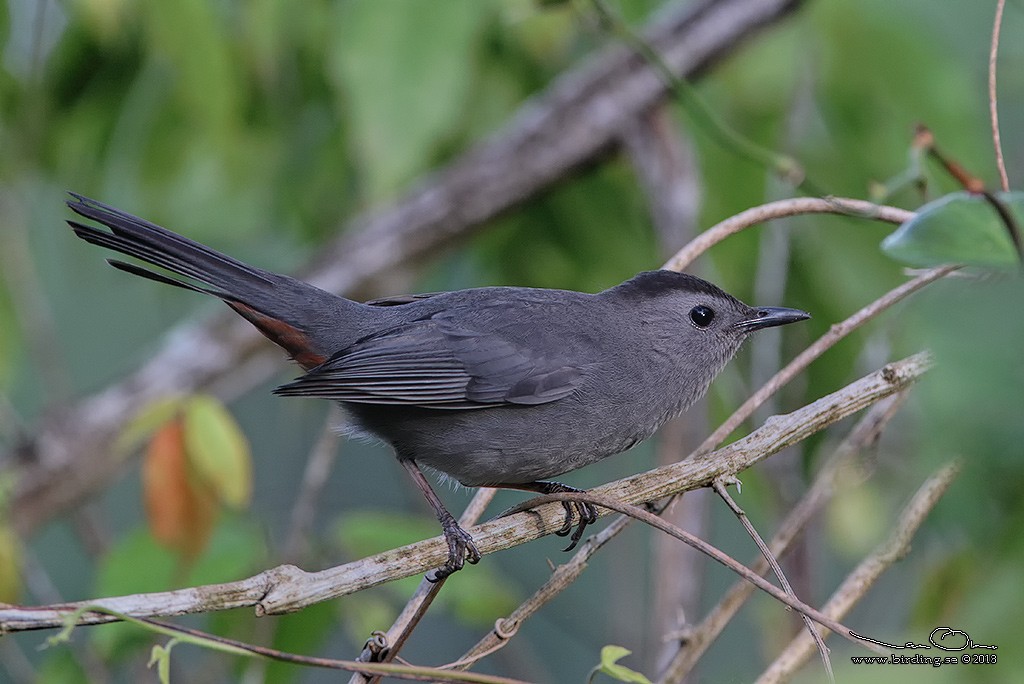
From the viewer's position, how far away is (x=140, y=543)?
11.1ft

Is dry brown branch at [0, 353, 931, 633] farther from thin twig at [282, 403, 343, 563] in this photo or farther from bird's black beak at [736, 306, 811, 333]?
thin twig at [282, 403, 343, 563]

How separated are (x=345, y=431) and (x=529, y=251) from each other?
5.95ft

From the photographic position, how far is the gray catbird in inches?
110

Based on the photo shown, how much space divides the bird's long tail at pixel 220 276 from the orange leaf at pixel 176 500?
1.70 feet

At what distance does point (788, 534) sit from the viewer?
2432 millimetres

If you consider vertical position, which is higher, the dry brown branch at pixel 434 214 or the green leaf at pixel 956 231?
the dry brown branch at pixel 434 214

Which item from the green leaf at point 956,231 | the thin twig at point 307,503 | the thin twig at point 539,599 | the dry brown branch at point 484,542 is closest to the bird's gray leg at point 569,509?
the dry brown branch at point 484,542

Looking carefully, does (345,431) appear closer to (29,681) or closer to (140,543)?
(140,543)

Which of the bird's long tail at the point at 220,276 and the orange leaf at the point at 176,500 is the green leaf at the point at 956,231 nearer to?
the bird's long tail at the point at 220,276

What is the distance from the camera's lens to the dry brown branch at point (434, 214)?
4.31m

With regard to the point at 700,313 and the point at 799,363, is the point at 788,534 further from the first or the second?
the point at 700,313

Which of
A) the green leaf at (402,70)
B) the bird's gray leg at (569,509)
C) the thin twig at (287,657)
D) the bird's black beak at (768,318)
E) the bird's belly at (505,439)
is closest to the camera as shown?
the thin twig at (287,657)

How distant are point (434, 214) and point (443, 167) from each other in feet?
0.85

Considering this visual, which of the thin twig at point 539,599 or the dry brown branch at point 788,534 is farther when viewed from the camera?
the dry brown branch at point 788,534
